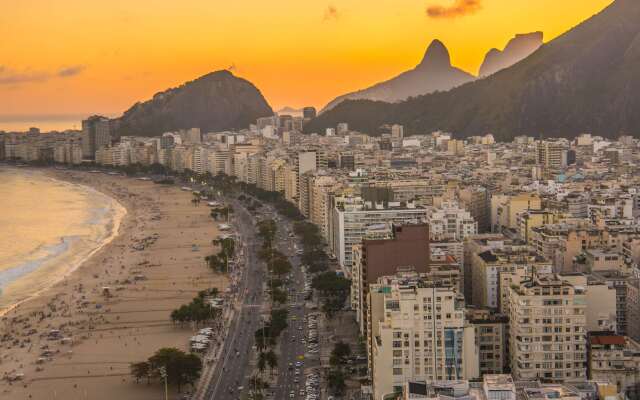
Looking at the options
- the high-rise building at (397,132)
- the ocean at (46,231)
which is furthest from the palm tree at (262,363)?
the high-rise building at (397,132)

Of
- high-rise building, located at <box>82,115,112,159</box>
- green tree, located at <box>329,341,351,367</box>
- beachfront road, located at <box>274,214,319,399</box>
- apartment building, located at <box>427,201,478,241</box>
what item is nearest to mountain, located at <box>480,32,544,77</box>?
high-rise building, located at <box>82,115,112,159</box>

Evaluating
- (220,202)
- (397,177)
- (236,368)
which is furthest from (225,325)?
(220,202)

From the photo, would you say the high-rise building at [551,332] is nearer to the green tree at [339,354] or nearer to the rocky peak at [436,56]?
the green tree at [339,354]

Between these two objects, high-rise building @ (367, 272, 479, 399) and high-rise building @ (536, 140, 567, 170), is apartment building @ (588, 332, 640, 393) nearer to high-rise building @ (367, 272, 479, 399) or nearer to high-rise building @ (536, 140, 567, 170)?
high-rise building @ (367, 272, 479, 399)

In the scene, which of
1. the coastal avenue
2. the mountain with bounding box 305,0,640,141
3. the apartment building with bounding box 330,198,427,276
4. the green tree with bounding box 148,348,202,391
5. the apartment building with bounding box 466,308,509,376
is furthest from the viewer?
the mountain with bounding box 305,0,640,141

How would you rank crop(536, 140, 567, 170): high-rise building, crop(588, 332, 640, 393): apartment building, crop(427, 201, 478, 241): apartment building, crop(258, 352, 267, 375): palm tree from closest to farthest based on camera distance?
crop(588, 332, 640, 393): apartment building → crop(258, 352, 267, 375): palm tree → crop(427, 201, 478, 241): apartment building → crop(536, 140, 567, 170): high-rise building

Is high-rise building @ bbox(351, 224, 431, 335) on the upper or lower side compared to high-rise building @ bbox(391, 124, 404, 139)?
lower

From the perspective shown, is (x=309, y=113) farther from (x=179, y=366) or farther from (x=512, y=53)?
(x=179, y=366)
